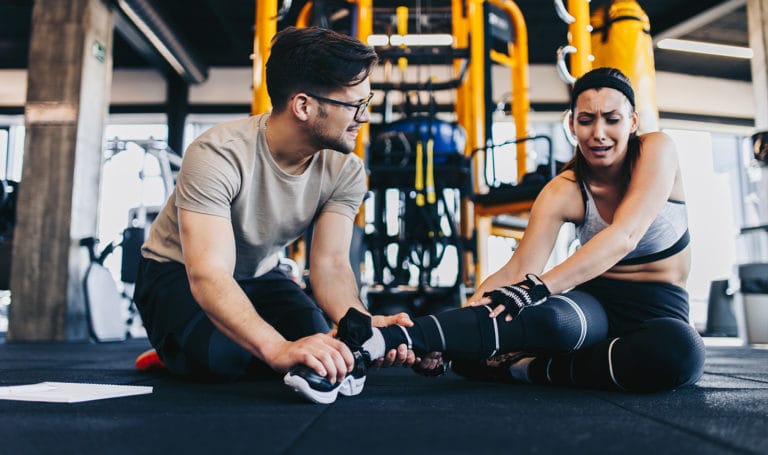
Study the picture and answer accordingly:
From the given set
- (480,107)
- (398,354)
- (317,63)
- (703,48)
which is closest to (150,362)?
(398,354)

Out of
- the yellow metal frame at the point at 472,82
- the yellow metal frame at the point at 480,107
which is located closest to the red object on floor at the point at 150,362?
the yellow metal frame at the point at 472,82

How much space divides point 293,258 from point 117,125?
773 cm

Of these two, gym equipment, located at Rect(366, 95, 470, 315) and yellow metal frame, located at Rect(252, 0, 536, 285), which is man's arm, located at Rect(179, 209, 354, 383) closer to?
yellow metal frame, located at Rect(252, 0, 536, 285)

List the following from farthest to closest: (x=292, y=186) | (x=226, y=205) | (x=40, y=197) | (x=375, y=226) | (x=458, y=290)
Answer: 1. (x=40, y=197)
2. (x=375, y=226)
3. (x=458, y=290)
4. (x=292, y=186)
5. (x=226, y=205)

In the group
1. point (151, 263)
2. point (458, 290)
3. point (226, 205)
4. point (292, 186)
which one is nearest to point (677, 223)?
point (292, 186)

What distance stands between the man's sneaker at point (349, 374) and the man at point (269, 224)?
0.08 feet

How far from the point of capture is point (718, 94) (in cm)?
1086

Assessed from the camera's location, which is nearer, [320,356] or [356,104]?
[320,356]

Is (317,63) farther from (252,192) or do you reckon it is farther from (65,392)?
(65,392)

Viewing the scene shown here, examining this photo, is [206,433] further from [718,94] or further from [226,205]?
[718,94]

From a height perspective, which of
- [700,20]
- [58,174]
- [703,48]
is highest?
[703,48]

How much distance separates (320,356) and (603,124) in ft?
3.40

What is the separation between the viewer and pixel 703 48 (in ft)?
31.8

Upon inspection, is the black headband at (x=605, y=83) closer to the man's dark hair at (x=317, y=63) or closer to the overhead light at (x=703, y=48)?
the man's dark hair at (x=317, y=63)
